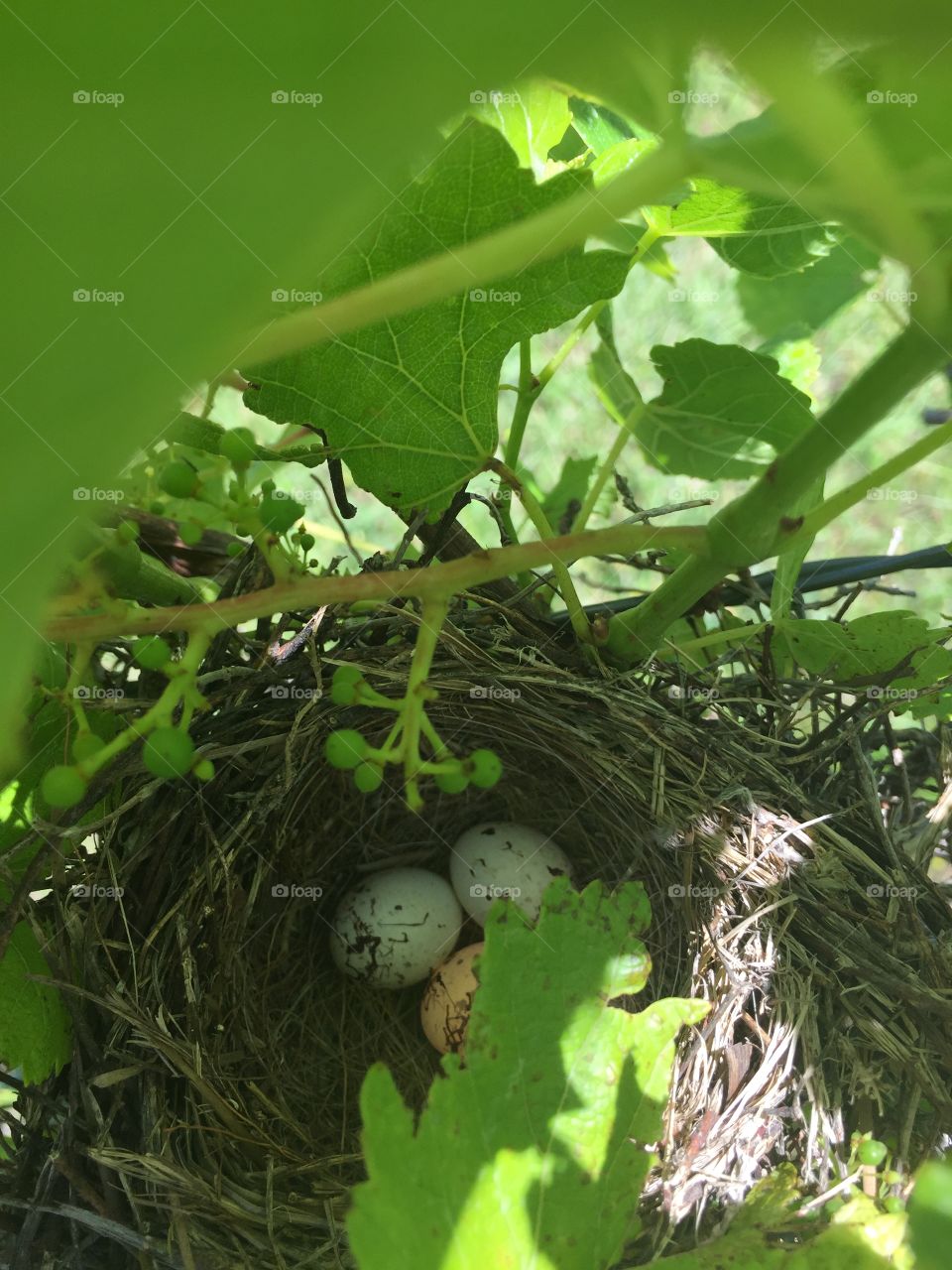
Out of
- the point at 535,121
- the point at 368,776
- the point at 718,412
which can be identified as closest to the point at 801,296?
the point at 718,412

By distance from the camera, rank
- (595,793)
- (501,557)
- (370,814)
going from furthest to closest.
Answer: (370,814), (595,793), (501,557)

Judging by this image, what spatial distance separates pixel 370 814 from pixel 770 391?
25.3 inches

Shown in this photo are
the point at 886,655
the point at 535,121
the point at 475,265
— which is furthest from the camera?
the point at 886,655

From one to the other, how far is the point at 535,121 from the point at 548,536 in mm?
303

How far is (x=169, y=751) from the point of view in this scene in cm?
54

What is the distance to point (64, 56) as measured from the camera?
158 millimetres

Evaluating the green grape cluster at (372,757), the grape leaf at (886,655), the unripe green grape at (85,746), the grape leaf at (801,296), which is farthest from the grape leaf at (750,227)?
the unripe green grape at (85,746)

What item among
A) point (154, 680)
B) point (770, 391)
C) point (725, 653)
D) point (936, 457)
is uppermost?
point (936, 457)

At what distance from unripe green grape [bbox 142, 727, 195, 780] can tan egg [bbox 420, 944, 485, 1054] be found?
568 millimetres

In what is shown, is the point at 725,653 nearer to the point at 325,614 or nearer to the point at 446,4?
the point at 325,614

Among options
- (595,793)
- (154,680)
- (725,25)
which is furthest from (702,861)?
(725,25)

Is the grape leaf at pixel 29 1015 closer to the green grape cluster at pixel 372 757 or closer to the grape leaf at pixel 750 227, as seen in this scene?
the green grape cluster at pixel 372 757

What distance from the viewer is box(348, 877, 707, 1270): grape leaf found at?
496 millimetres

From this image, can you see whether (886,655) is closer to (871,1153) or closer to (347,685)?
(871,1153)
